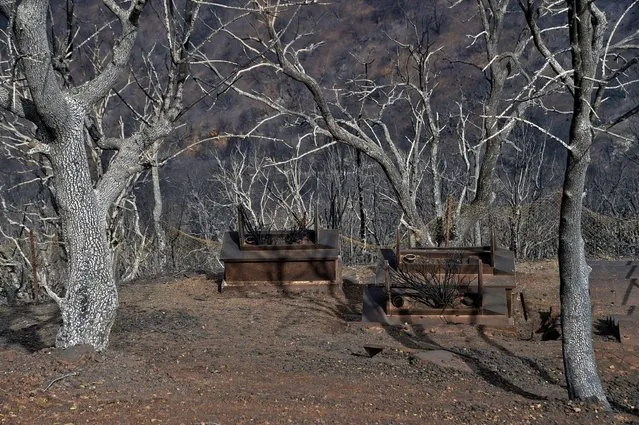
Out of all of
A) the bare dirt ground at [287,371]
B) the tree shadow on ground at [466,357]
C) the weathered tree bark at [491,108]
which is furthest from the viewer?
the weathered tree bark at [491,108]

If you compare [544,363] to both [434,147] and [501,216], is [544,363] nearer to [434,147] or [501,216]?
[434,147]

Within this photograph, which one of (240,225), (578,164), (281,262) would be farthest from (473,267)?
(578,164)

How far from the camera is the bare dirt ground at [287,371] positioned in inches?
229

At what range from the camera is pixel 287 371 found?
7.11 meters

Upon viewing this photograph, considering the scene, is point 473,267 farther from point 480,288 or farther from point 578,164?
point 578,164

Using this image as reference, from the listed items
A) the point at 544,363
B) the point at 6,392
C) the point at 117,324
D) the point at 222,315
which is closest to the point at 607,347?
the point at 544,363

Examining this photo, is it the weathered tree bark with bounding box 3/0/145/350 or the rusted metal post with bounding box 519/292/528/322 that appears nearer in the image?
the weathered tree bark with bounding box 3/0/145/350

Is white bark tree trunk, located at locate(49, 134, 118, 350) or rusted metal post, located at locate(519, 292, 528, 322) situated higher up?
white bark tree trunk, located at locate(49, 134, 118, 350)

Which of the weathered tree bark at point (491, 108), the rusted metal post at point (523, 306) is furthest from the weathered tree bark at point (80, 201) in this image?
the weathered tree bark at point (491, 108)

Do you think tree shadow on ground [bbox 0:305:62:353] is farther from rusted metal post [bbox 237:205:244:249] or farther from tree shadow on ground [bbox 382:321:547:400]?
tree shadow on ground [bbox 382:321:547:400]

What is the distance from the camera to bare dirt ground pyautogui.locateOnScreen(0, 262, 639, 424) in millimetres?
5824

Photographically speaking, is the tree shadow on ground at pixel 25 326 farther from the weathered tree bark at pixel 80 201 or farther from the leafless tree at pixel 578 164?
the leafless tree at pixel 578 164

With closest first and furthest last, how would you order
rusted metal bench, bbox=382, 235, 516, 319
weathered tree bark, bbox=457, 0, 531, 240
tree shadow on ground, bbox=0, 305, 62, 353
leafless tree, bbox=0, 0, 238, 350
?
leafless tree, bbox=0, 0, 238, 350 → tree shadow on ground, bbox=0, 305, 62, 353 → rusted metal bench, bbox=382, 235, 516, 319 → weathered tree bark, bbox=457, 0, 531, 240

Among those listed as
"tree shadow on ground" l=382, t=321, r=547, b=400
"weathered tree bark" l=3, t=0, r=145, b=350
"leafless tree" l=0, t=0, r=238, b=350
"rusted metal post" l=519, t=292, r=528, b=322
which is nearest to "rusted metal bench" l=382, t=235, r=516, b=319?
"tree shadow on ground" l=382, t=321, r=547, b=400
